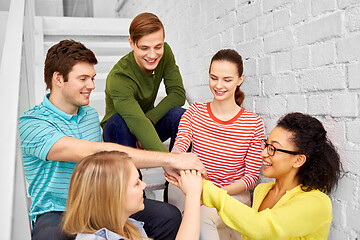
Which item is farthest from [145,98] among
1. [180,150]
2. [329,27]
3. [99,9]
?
[99,9]

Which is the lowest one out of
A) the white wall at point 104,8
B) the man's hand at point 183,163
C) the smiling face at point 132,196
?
the smiling face at point 132,196

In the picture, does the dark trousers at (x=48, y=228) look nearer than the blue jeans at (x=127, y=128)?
Yes

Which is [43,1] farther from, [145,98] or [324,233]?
[324,233]

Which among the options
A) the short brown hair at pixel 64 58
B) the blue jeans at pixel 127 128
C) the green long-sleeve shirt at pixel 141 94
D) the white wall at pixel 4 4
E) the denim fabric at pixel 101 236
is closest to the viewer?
the denim fabric at pixel 101 236

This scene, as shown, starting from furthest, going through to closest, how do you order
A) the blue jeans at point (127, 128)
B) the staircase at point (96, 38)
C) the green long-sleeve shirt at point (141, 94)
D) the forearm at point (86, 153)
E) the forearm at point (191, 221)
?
the staircase at point (96, 38), the blue jeans at point (127, 128), the green long-sleeve shirt at point (141, 94), the forearm at point (86, 153), the forearm at point (191, 221)

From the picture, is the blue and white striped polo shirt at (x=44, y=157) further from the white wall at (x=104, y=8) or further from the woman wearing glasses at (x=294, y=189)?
the white wall at (x=104, y=8)

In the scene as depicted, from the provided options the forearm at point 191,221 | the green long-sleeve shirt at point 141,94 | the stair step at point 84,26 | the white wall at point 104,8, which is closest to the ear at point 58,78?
the green long-sleeve shirt at point 141,94

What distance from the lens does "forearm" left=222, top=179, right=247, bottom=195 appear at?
5.37ft

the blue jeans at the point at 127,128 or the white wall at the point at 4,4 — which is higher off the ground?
the white wall at the point at 4,4

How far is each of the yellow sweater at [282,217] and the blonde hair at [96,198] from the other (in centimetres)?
36

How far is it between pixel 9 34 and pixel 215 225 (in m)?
1.10

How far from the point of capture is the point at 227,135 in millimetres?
1732

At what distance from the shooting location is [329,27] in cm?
132

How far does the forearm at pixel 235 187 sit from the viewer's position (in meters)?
1.64
